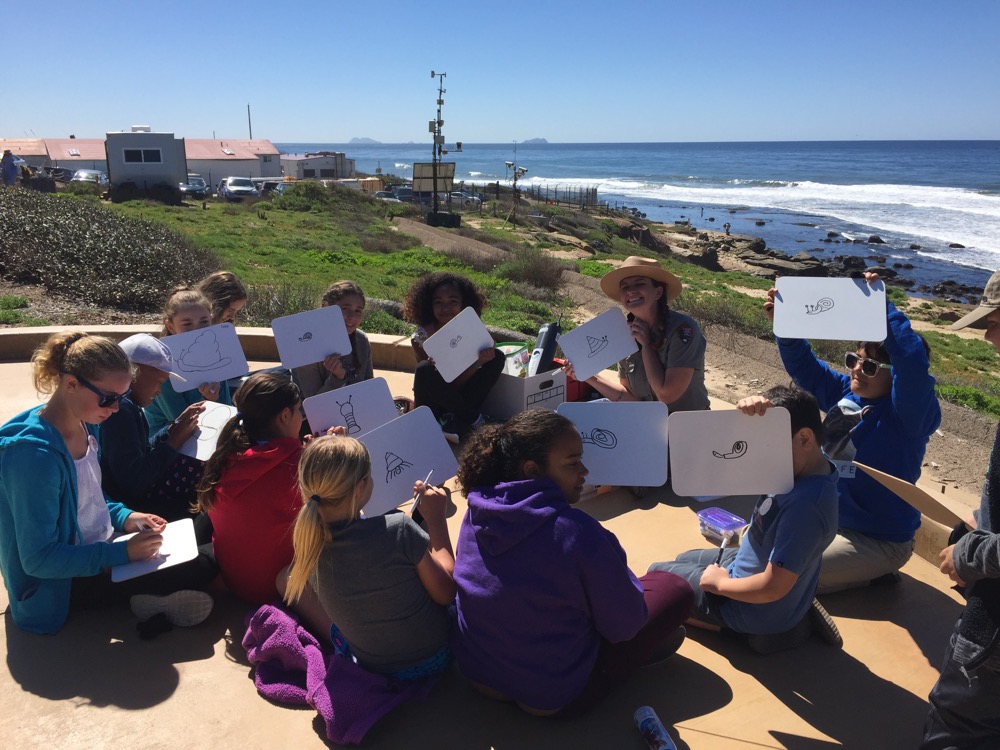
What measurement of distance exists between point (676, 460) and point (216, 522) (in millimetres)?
1968

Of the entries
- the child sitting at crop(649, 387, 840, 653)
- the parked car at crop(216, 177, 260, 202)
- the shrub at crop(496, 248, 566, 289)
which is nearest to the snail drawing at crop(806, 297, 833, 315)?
the child sitting at crop(649, 387, 840, 653)

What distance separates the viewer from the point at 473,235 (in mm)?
29422

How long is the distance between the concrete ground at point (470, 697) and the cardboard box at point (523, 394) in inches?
84.1

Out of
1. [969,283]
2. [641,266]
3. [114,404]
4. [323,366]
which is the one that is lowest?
[969,283]

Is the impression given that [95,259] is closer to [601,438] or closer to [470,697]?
[601,438]

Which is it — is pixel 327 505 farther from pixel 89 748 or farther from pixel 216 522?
pixel 89 748

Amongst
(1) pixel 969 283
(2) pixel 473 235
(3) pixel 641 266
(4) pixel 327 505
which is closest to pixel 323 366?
(3) pixel 641 266

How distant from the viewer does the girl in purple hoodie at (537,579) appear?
7.75ft

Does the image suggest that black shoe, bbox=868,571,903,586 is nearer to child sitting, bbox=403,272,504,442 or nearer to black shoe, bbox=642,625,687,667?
black shoe, bbox=642,625,687,667

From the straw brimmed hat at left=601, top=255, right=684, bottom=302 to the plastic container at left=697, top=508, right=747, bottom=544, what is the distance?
131 centimetres

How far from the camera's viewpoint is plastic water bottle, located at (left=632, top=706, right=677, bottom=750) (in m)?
2.48

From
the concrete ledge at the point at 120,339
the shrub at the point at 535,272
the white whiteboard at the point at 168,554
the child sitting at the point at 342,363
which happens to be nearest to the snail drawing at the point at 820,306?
the child sitting at the point at 342,363

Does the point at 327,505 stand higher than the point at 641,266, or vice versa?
the point at 641,266

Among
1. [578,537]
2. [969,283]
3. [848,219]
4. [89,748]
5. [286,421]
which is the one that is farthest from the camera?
[848,219]
